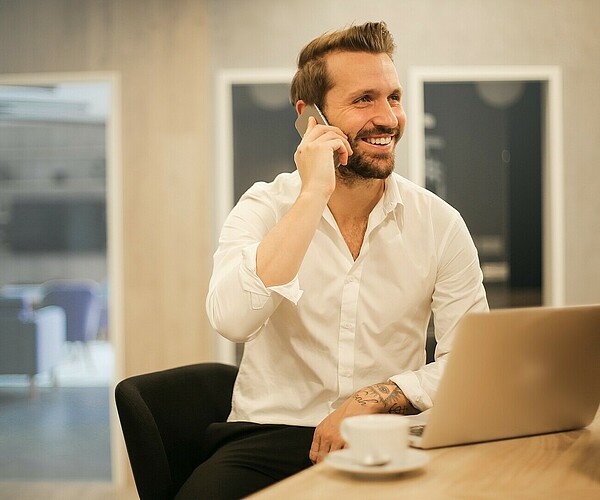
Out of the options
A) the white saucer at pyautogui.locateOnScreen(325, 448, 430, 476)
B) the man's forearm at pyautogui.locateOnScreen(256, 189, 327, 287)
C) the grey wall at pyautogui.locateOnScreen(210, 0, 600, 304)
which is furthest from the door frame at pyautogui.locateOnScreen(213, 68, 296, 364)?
the white saucer at pyautogui.locateOnScreen(325, 448, 430, 476)

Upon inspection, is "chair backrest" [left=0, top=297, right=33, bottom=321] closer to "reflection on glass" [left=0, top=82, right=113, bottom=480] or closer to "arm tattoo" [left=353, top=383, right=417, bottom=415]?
"reflection on glass" [left=0, top=82, right=113, bottom=480]

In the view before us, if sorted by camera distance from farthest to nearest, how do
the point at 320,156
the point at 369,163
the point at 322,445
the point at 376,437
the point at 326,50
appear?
the point at 326,50, the point at 369,163, the point at 320,156, the point at 322,445, the point at 376,437

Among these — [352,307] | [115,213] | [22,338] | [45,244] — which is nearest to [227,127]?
[115,213]

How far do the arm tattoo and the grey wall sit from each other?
2698 mm

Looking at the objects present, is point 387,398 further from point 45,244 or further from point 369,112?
point 45,244

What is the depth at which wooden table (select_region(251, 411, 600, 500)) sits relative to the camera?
1.03 m

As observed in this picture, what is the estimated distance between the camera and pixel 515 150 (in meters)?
4.32

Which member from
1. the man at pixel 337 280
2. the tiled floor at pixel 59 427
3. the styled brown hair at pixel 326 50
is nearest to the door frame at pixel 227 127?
the tiled floor at pixel 59 427

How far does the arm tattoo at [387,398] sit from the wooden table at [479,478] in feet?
1.49

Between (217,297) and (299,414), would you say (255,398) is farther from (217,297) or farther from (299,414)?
(217,297)

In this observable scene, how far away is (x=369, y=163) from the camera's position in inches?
81.1

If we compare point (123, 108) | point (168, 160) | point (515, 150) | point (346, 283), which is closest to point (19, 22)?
point (123, 108)

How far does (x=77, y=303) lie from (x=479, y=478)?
4399mm

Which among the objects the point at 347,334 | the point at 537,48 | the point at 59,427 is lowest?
the point at 59,427
